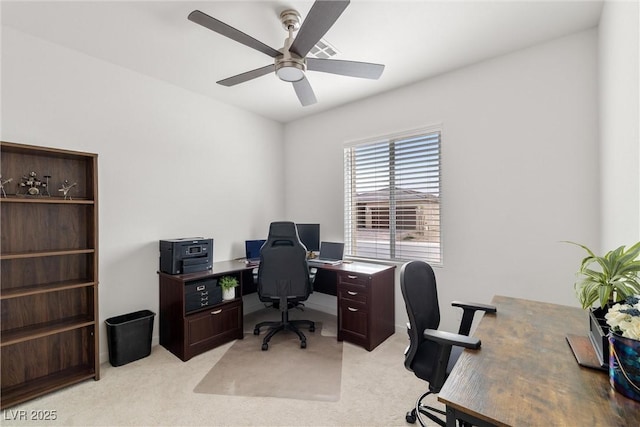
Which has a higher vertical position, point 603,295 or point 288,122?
point 288,122

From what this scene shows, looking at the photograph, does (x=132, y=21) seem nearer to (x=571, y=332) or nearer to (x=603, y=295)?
(x=603, y=295)

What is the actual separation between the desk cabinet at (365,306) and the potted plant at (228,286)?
1.15 m

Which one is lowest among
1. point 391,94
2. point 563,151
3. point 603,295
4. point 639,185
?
point 603,295

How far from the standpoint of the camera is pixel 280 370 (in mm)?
2496

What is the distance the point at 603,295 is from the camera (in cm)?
106

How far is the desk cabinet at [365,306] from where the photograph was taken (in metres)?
2.87

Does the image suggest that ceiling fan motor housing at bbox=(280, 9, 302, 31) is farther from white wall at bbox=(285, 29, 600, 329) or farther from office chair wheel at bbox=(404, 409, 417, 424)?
office chair wheel at bbox=(404, 409, 417, 424)

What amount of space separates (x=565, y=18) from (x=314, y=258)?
3.20 metres

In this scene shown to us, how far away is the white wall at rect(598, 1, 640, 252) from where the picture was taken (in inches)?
54.1

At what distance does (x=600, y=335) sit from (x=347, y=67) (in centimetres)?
211

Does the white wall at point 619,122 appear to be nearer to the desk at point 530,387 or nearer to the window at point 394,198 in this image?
the desk at point 530,387

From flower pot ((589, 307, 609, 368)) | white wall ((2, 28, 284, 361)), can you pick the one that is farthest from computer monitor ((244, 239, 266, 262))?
flower pot ((589, 307, 609, 368))

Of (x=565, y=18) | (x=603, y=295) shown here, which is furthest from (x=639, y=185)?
(x=565, y=18)

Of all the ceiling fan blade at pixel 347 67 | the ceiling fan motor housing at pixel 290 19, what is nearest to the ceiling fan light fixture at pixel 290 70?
the ceiling fan blade at pixel 347 67
